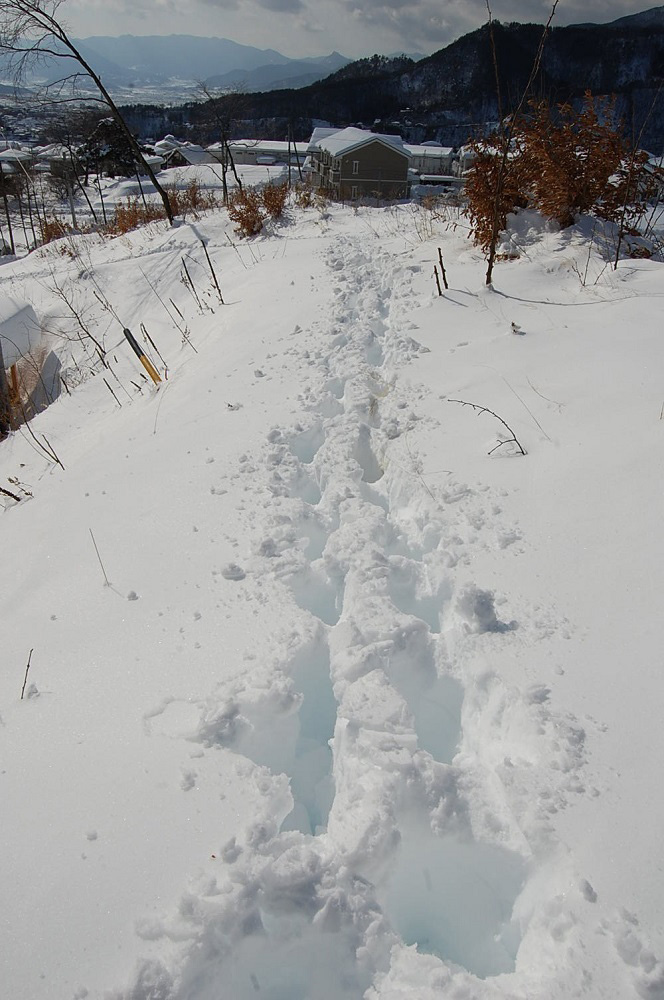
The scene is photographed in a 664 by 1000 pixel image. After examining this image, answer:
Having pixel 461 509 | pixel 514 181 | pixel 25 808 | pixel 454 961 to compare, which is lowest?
pixel 454 961

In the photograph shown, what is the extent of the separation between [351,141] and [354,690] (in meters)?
38.5

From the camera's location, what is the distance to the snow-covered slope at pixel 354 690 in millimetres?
1434

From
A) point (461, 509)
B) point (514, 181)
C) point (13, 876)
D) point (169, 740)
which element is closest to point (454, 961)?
point (169, 740)

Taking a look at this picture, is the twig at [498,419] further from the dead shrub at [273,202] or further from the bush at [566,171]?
the dead shrub at [273,202]

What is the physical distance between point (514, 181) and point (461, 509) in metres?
5.52

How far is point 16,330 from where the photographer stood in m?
9.34

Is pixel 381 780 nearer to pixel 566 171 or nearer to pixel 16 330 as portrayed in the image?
pixel 566 171

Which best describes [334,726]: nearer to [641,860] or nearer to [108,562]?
[641,860]

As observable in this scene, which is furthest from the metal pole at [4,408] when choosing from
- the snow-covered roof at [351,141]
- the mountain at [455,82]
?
the mountain at [455,82]

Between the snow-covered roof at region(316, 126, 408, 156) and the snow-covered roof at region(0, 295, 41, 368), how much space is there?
29877mm

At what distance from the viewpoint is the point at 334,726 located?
212cm

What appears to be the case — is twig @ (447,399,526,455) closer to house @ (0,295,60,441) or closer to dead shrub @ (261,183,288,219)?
house @ (0,295,60,441)

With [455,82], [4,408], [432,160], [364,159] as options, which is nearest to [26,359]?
[4,408]

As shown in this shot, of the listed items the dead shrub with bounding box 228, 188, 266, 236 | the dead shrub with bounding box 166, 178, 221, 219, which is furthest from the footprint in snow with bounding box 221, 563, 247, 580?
the dead shrub with bounding box 166, 178, 221, 219
